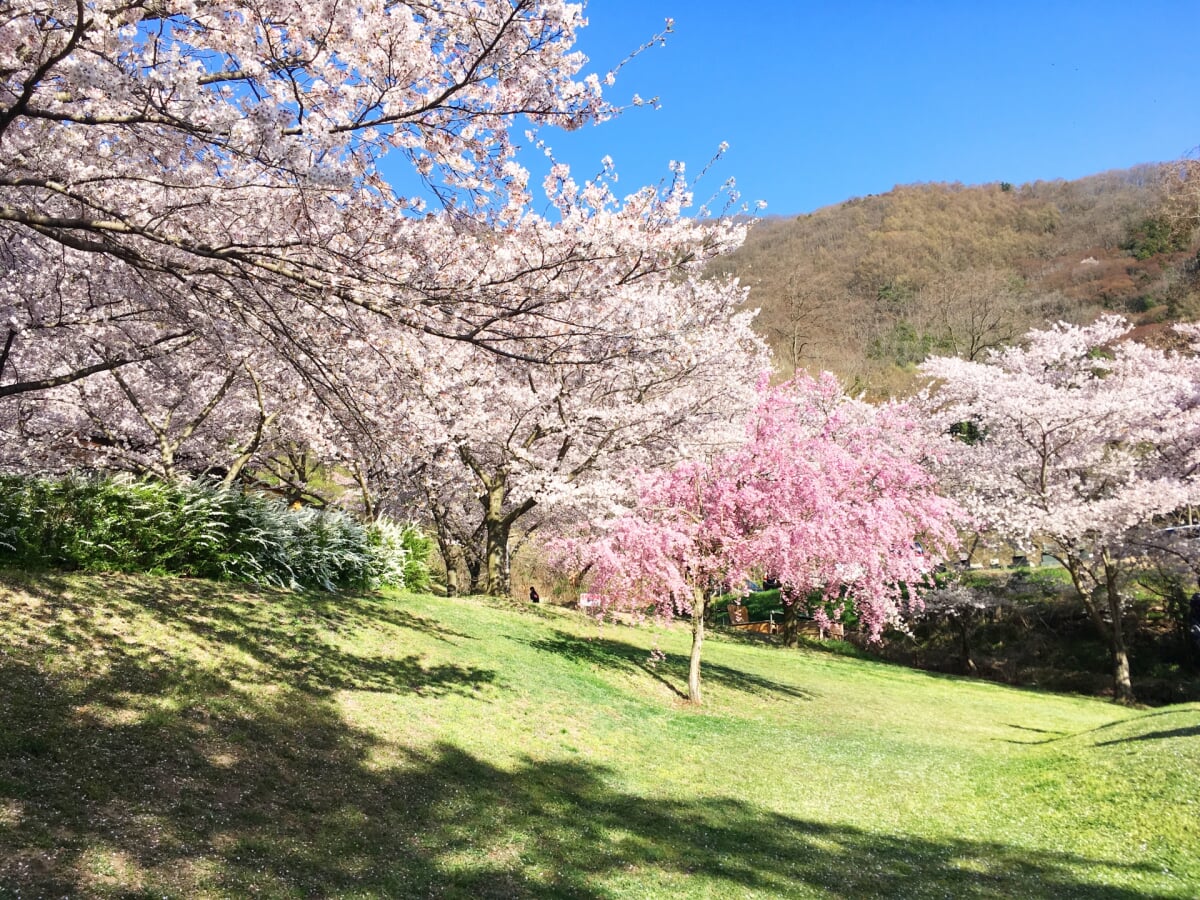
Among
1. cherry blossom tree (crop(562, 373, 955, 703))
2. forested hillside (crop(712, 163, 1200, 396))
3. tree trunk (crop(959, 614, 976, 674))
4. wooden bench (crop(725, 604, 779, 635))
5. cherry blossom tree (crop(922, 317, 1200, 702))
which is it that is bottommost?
wooden bench (crop(725, 604, 779, 635))

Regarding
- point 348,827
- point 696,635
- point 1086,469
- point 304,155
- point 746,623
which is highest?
point 1086,469

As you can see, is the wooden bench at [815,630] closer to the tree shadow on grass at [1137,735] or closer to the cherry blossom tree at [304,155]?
the tree shadow on grass at [1137,735]

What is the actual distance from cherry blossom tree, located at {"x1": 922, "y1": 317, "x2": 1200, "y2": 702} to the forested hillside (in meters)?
15.1

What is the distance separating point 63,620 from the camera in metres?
6.88

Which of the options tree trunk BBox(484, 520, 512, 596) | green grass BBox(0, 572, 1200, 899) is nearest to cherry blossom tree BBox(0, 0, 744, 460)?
green grass BBox(0, 572, 1200, 899)

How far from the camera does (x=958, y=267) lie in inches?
3027

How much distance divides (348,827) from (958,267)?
8522 centimetres

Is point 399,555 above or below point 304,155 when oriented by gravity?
below

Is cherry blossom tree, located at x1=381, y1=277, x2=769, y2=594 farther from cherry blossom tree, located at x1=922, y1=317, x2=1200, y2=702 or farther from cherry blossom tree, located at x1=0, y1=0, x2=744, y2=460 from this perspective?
cherry blossom tree, located at x1=922, y1=317, x2=1200, y2=702

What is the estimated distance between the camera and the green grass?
4.58 m

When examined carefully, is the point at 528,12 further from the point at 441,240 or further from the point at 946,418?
the point at 946,418

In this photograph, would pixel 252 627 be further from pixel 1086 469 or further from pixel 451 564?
pixel 1086 469

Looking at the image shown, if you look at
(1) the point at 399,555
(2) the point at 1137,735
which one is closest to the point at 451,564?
(1) the point at 399,555

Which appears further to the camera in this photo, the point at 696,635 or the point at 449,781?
the point at 696,635
